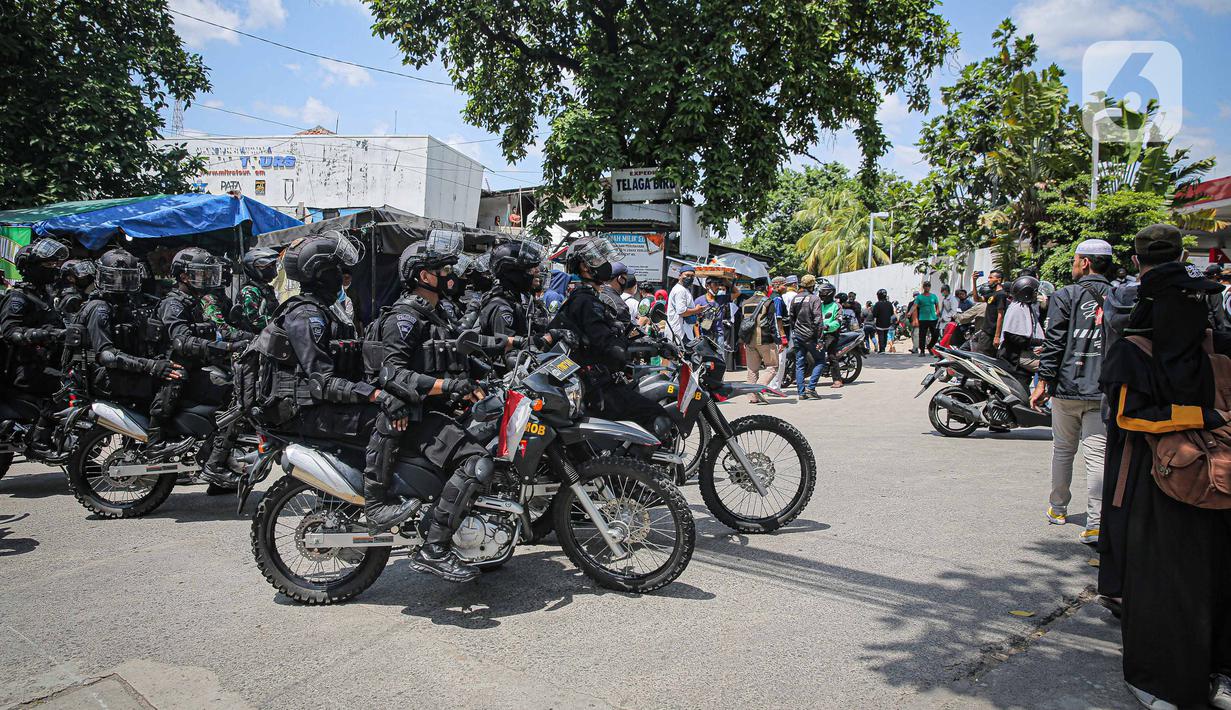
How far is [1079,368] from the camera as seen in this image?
5168 mm

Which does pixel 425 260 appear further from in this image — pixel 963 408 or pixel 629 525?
pixel 963 408

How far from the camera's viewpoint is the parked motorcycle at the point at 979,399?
29.0 feet

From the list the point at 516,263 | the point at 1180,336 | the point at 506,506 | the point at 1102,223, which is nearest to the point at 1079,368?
the point at 1180,336

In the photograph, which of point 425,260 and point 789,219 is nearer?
point 425,260

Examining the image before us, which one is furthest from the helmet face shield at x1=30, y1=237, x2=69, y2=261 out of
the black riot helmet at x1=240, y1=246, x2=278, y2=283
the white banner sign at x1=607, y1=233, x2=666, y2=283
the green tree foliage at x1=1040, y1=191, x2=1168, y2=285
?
the green tree foliage at x1=1040, y1=191, x2=1168, y2=285

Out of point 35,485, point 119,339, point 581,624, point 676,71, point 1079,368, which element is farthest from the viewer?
point 676,71

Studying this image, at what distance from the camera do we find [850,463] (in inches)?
311

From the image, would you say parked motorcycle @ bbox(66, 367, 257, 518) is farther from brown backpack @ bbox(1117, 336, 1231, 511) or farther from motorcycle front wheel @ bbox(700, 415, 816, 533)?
brown backpack @ bbox(1117, 336, 1231, 511)

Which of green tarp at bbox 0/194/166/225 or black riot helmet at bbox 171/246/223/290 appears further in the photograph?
green tarp at bbox 0/194/166/225

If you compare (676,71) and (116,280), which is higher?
(676,71)

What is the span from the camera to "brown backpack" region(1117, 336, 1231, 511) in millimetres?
2994

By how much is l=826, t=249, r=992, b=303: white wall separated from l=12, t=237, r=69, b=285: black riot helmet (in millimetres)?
21398

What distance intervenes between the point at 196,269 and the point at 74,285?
4.98ft

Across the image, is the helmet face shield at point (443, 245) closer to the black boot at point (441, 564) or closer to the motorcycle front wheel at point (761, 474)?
the black boot at point (441, 564)
